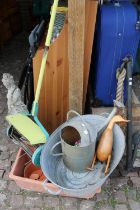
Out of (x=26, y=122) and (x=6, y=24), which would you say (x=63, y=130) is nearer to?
(x=26, y=122)

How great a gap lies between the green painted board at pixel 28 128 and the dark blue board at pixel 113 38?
0.76 meters

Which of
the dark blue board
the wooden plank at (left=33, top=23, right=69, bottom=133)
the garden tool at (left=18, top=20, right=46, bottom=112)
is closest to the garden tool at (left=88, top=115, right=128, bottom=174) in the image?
the dark blue board

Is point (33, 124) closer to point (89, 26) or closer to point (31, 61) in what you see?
point (31, 61)

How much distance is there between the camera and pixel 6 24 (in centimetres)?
478

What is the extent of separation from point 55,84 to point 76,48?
20.0 inches

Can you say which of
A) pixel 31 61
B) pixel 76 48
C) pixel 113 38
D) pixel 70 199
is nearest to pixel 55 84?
pixel 31 61

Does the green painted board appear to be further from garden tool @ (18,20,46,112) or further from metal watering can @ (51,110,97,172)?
garden tool @ (18,20,46,112)

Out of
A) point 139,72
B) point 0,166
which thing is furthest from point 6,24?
point 0,166

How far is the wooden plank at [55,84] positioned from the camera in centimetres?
272

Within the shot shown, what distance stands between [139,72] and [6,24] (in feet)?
6.97

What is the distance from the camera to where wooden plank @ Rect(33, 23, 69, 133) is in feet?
8.94

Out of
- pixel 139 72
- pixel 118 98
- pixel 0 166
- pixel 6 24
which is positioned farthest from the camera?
pixel 6 24

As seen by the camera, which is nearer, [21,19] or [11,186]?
[11,186]

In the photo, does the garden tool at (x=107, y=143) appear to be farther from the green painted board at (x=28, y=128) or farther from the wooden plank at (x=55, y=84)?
the wooden plank at (x=55, y=84)
